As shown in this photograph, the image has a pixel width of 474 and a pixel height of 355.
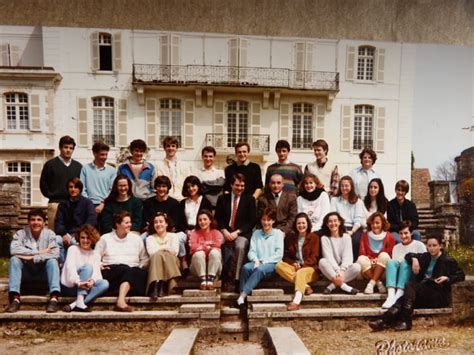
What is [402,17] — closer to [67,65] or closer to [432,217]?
[432,217]

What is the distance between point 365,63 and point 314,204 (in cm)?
131

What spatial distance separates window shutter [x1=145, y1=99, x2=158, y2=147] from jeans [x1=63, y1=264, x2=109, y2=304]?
1066mm

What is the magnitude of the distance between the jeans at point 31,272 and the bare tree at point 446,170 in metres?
2.86

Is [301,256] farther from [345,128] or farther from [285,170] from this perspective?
[345,128]

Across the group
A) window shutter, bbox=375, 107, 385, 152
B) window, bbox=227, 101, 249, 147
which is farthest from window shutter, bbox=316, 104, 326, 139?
window, bbox=227, 101, 249, 147

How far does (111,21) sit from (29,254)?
5.84ft

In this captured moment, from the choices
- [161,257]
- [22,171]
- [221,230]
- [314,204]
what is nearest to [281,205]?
[314,204]

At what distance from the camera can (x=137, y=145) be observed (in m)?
2.91

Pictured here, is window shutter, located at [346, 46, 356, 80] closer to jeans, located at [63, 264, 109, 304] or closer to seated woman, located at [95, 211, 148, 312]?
seated woman, located at [95, 211, 148, 312]

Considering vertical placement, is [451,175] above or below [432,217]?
above

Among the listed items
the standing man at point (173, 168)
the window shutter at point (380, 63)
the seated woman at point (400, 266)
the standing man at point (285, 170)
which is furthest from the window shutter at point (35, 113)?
the seated woman at point (400, 266)

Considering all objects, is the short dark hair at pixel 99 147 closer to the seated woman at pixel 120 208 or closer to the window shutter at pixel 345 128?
the seated woman at pixel 120 208

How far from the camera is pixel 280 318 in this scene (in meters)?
2.94

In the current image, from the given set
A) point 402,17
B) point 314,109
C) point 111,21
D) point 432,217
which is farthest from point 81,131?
point 432,217
